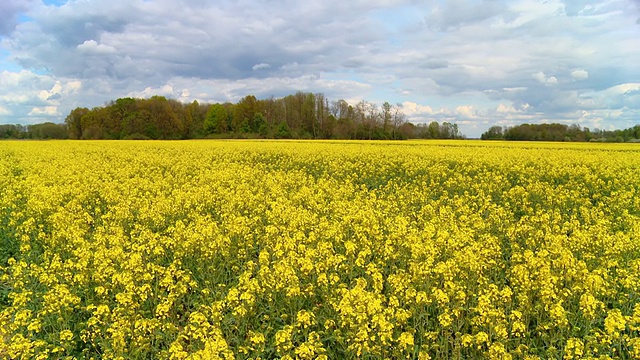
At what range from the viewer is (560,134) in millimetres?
68688

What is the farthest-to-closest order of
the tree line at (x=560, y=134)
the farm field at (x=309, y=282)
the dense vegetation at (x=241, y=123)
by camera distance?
the dense vegetation at (x=241, y=123) → the tree line at (x=560, y=134) → the farm field at (x=309, y=282)

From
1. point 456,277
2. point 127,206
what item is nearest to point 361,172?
point 127,206

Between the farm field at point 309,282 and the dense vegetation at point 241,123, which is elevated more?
the dense vegetation at point 241,123

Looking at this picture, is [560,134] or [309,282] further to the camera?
[560,134]

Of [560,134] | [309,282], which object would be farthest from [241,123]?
[309,282]

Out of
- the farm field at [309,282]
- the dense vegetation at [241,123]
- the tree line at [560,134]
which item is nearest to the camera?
the farm field at [309,282]

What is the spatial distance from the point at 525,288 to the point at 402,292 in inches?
70.4

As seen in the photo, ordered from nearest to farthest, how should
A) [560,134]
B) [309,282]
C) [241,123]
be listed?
1. [309,282]
2. [560,134]
3. [241,123]

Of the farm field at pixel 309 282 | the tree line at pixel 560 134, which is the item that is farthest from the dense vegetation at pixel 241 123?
the farm field at pixel 309 282

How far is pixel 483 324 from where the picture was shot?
5.05 m

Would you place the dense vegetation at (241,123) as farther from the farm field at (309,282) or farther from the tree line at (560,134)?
the farm field at (309,282)

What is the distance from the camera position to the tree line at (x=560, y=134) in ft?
212

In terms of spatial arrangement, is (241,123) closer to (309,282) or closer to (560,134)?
(560,134)

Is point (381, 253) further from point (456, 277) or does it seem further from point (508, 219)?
point (508, 219)
